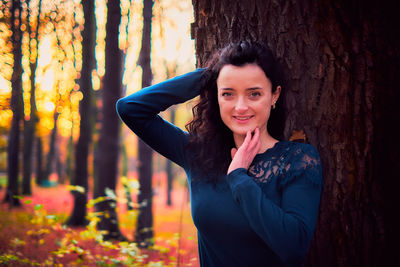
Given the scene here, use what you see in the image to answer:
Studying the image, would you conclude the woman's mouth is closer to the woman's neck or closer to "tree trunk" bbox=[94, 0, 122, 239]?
the woman's neck

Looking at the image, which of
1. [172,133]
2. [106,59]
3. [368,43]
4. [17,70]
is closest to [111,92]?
[106,59]

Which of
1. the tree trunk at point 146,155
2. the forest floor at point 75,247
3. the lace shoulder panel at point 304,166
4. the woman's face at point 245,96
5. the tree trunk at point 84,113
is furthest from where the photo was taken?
the tree trunk at point 84,113

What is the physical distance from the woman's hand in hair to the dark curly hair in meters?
0.25

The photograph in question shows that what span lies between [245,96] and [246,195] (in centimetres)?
65

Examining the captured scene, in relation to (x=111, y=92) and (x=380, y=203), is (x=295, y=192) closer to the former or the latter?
(x=380, y=203)

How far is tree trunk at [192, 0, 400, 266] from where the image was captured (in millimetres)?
1970

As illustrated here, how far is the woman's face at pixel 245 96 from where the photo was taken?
73.9 inches

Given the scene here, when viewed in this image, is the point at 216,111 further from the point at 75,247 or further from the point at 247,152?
the point at 75,247

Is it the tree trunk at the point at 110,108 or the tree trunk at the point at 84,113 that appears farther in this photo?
the tree trunk at the point at 84,113

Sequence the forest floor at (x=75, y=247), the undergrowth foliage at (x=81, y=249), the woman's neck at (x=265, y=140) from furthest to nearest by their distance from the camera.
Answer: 1. the forest floor at (x=75, y=247)
2. the undergrowth foliage at (x=81, y=249)
3. the woman's neck at (x=265, y=140)

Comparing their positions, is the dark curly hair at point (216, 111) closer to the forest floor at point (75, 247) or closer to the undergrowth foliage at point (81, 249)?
the forest floor at point (75, 247)

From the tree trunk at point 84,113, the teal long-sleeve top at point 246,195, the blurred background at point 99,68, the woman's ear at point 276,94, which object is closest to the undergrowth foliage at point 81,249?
the blurred background at point 99,68

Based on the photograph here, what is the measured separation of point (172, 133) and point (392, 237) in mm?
1695

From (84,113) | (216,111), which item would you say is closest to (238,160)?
(216,111)
